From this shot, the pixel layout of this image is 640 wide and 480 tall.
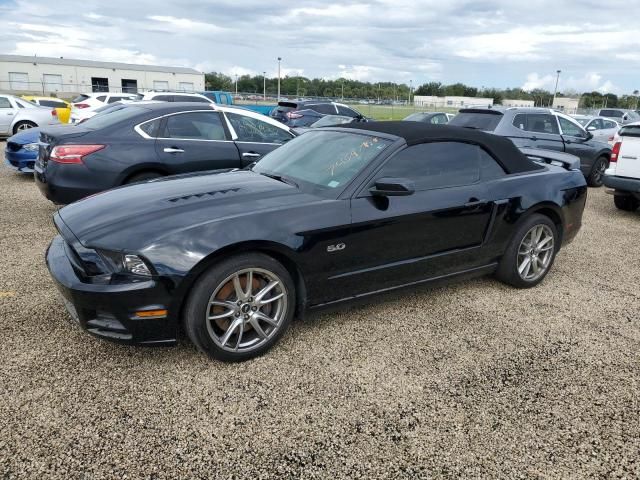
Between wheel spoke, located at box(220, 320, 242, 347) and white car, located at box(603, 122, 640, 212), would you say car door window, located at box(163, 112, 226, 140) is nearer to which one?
wheel spoke, located at box(220, 320, 242, 347)

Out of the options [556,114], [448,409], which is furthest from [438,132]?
[556,114]

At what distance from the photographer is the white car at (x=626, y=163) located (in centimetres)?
723

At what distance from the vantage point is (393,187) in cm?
332

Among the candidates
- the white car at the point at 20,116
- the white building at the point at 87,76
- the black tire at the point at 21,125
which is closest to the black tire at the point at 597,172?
the white car at the point at 20,116

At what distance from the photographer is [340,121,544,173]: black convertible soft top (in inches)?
152

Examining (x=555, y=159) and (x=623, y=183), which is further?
(x=623, y=183)

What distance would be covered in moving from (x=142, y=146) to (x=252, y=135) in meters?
1.44

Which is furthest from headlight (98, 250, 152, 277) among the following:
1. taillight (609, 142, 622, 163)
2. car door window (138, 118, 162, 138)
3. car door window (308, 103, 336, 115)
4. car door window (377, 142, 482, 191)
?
car door window (308, 103, 336, 115)

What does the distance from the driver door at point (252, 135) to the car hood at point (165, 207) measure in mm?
2488

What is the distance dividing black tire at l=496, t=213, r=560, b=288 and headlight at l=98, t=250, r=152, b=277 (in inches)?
121

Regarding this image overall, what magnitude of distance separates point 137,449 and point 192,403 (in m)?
0.42

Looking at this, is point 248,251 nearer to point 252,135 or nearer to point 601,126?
point 252,135

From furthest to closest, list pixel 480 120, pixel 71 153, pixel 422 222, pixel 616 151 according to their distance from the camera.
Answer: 1. pixel 480 120
2. pixel 616 151
3. pixel 71 153
4. pixel 422 222

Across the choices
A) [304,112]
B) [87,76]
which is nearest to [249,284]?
[304,112]
